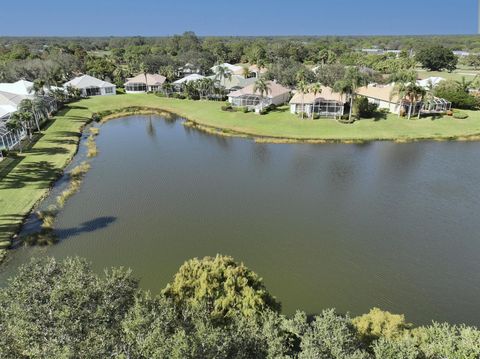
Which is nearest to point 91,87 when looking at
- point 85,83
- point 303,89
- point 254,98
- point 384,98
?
point 85,83

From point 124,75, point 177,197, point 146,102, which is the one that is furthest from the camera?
point 124,75

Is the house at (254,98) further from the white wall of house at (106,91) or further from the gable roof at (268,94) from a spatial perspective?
the white wall of house at (106,91)

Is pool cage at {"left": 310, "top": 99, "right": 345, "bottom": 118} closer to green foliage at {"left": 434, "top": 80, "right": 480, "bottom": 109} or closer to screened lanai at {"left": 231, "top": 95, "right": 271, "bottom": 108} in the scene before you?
screened lanai at {"left": 231, "top": 95, "right": 271, "bottom": 108}

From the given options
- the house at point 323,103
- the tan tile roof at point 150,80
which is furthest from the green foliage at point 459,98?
the tan tile roof at point 150,80

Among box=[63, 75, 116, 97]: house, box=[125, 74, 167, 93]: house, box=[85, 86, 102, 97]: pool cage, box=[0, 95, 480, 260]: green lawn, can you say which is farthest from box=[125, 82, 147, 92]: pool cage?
box=[0, 95, 480, 260]: green lawn

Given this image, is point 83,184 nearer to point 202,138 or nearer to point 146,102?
point 202,138

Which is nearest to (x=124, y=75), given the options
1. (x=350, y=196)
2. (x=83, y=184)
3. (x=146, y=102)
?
(x=146, y=102)
